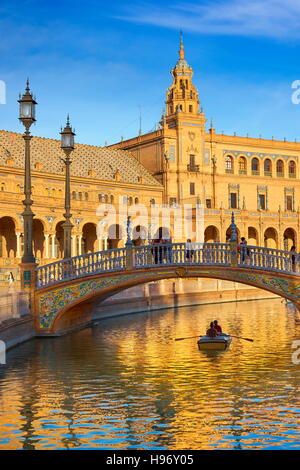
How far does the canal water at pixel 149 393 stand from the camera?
40.8 feet

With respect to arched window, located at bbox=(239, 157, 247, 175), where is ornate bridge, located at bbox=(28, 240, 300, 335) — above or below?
below

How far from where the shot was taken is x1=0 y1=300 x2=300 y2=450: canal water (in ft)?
40.8

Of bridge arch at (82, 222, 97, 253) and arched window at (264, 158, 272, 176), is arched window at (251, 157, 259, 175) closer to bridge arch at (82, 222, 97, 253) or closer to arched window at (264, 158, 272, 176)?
arched window at (264, 158, 272, 176)

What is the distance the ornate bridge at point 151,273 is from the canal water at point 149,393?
1475 mm

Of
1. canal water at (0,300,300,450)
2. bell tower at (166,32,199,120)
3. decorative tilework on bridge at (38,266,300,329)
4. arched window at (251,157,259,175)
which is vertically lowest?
canal water at (0,300,300,450)

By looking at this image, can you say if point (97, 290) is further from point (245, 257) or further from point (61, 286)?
point (245, 257)

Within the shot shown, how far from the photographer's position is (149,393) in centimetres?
1633

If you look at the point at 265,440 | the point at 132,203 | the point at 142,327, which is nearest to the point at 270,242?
the point at 132,203

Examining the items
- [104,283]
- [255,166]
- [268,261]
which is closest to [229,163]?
[255,166]

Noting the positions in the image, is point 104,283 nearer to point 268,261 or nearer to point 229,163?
point 268,261

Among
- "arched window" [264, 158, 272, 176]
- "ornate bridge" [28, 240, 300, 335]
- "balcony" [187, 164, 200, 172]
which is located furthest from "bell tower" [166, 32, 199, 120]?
"ornate bridge" [28, 240, 300, 335]

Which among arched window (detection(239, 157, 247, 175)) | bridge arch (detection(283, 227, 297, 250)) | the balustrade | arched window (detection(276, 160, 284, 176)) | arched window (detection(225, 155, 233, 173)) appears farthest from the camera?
arched window (detection(276, 160, 284, 176))

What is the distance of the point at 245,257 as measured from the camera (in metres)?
24.0

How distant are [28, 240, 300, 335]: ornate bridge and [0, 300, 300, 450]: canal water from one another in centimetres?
148
